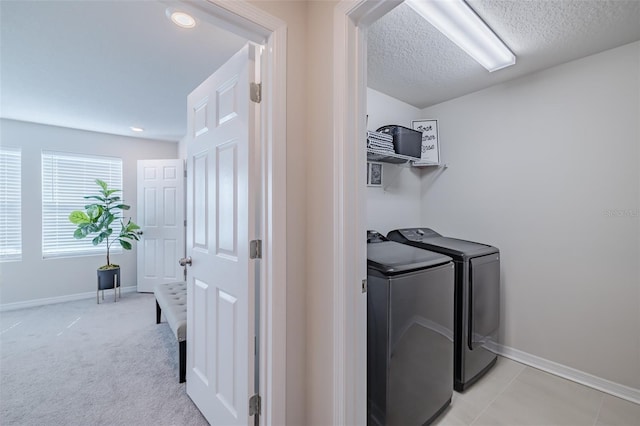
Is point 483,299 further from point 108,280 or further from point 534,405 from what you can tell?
point 108,280

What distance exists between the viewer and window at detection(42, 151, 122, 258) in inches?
141

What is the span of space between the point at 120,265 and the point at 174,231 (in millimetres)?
1028

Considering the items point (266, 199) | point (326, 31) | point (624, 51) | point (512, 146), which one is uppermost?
point (624, 51)

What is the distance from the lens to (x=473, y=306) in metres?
1.86

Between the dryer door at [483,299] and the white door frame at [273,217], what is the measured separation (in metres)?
1.39

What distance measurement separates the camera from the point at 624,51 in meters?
1.76

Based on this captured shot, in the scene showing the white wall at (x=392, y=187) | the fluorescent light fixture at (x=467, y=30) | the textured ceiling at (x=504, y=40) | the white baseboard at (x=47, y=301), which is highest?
the textured ceiling at (x=504, y=40)

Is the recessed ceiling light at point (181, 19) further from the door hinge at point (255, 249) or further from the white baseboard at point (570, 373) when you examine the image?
the white baseboard at point (570, 373)

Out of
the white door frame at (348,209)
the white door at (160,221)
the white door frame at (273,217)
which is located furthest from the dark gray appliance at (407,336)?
the white door at (160,221)

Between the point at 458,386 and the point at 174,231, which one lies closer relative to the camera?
the point at 458,386

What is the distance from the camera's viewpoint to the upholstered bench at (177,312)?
1.88m

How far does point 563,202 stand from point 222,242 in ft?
8.05

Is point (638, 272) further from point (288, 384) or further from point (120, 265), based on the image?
point (120, 265)

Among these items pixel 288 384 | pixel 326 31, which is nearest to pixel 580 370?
pixel 288 384
